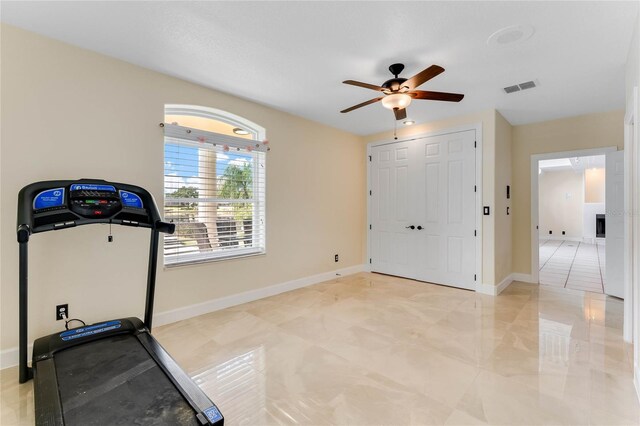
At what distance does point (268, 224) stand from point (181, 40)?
2.32 m

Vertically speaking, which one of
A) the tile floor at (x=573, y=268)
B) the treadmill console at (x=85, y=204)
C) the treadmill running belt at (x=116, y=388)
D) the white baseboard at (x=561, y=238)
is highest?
the treadmill console at (x=85, y=204)

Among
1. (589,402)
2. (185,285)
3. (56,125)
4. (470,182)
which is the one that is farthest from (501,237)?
(56,125)

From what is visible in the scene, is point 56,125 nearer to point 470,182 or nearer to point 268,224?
point 268,224

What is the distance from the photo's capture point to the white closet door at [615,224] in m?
3.89

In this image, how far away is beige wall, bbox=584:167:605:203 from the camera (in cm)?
1015

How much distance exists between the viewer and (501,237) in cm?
434

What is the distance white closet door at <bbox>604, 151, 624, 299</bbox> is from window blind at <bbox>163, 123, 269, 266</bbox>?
4688 mm

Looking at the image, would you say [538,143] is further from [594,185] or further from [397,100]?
[594,185]

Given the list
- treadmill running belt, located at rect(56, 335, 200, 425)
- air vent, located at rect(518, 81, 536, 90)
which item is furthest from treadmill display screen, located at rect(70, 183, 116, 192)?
air vent, located at rect(518, 81, 536, 90)

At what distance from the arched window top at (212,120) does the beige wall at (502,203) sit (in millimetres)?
3349

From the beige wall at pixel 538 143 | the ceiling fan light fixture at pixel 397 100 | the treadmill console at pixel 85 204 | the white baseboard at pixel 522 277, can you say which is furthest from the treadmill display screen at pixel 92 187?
the white baseboard at pixel 522 277

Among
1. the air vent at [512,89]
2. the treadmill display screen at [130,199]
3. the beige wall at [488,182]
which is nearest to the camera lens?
the treadmill display screen at [130,199]

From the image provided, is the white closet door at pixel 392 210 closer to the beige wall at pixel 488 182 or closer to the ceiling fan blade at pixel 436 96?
the beige wall at pixel 488 182

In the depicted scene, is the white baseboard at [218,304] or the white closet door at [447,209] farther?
the white closet door at [447,209]
